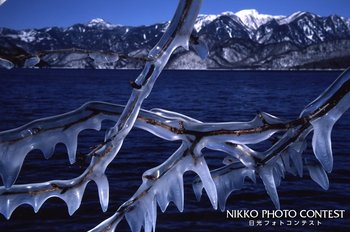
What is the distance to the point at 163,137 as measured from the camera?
1.66m

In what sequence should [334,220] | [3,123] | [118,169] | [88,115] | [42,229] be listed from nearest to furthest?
1. [88,115]
2. [42,229]
3. [334,220]
4. [118,169]
5. [3,123]

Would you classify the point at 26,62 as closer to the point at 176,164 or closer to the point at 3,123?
the point at 176,164

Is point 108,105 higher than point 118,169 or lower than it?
lower

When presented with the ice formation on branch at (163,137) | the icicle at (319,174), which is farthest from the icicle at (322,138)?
the icicle at (319,174)

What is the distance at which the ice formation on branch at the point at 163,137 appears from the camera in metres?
1.50

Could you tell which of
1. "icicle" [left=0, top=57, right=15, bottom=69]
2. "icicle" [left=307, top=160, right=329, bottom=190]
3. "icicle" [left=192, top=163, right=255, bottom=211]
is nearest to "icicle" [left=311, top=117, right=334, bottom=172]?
"icicle" [left=307, top=160, right=329, bottom=190]

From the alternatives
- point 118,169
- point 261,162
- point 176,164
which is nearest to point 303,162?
point 261,162

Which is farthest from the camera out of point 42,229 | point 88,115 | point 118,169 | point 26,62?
point 118,169

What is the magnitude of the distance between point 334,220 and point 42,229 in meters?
7.46

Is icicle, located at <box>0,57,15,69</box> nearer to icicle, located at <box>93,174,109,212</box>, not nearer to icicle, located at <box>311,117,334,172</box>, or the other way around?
icicle, located at <box>93,174,109,212</box>

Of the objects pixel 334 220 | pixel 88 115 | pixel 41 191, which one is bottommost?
pixel 41 191

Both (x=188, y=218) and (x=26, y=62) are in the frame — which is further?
(x=188, y=218)

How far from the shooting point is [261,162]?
1724mm

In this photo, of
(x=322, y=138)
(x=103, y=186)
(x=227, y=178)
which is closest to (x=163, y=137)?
(x=103, y=186)
